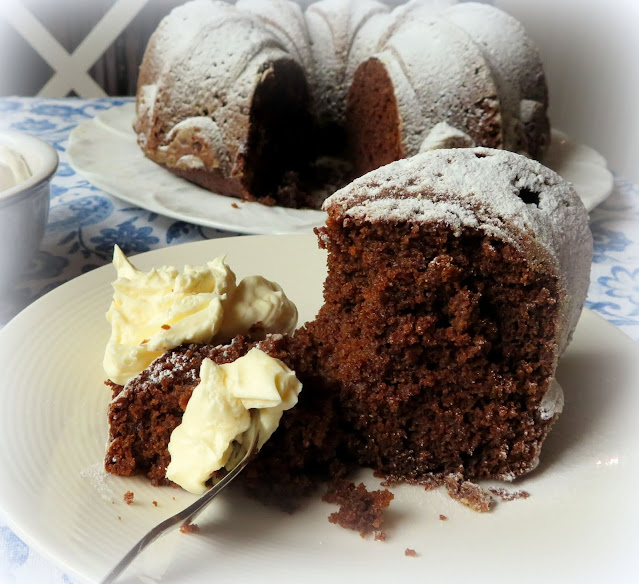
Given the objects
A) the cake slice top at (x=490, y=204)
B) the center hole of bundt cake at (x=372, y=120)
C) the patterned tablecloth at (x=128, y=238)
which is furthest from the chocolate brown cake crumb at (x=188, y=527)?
the center hole of bundt cake at (x=372, y=120)

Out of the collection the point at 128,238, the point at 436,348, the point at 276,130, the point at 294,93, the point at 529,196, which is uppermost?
the point at 529,196

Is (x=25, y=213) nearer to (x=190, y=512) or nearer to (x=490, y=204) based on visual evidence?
(x=190, y=512)

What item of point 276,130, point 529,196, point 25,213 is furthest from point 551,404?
point 276,130

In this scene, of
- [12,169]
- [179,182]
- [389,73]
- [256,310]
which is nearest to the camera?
[256,310]

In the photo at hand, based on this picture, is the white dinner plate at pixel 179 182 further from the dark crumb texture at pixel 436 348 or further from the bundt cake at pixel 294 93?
the dark crumb texture at pixel 436 348

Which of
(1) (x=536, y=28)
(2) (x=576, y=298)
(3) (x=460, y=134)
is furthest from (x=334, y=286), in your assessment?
(1) (x=536, y=28)

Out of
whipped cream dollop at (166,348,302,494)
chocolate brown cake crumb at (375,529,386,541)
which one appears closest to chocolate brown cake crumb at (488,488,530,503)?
chocolate brown cake crumb at (375,529,386,541)
